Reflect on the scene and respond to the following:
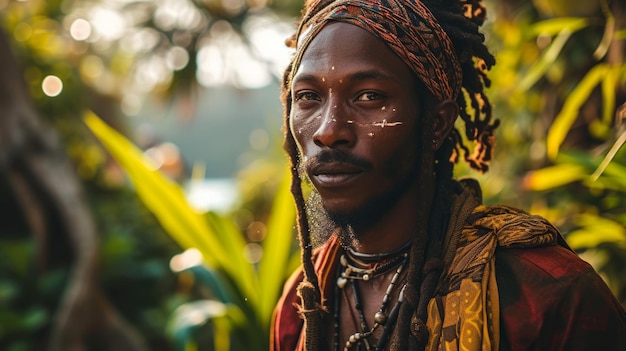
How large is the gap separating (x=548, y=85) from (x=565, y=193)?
665 mm

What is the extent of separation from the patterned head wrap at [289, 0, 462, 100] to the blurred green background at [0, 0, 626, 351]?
2.20ft

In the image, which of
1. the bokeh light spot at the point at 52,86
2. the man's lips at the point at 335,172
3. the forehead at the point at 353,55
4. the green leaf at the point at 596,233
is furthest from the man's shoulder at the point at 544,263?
the bokeh light spot at the point at 52,86

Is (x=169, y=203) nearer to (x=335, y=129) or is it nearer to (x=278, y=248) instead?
(x=278, y=248)

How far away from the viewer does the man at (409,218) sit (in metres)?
1.55

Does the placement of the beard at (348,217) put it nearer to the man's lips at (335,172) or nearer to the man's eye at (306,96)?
the man's lips at (335,172)

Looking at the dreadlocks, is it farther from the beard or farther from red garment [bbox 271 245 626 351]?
red garment [bbox 271 245 626 351]

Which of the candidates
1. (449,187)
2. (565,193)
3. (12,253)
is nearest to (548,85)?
(565,193)

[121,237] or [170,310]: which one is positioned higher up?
[121,237]

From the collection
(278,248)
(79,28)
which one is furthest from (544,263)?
(79,28)

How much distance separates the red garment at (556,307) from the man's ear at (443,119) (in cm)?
36

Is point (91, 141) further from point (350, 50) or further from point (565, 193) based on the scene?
point (350, 50)

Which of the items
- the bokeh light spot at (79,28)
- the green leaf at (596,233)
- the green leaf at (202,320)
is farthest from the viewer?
the bokeh light spot at (79,28)

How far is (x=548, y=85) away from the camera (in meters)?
3.80

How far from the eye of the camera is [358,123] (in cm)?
170
